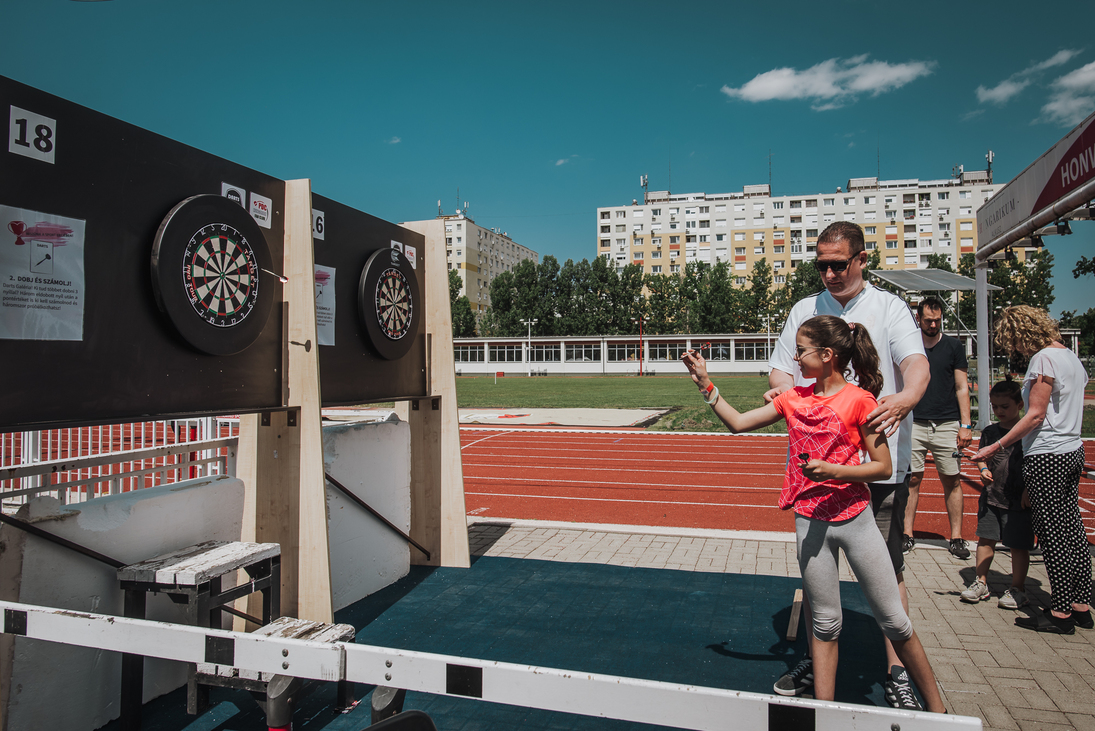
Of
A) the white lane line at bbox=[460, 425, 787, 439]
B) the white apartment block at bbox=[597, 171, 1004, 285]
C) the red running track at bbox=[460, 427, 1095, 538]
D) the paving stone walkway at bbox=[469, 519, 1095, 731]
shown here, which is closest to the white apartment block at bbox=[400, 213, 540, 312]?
the white apartment block at bbox=[597, 171, 1004, 285]

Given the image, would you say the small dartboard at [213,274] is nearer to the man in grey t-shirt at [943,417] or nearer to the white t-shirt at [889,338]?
the white t-shirt at [889,338]

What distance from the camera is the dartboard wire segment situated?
512 centimetres

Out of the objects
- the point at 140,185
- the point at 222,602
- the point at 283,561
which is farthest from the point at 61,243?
the point at 283,561

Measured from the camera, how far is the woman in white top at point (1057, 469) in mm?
3965

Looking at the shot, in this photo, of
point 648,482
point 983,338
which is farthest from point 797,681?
point 983,338

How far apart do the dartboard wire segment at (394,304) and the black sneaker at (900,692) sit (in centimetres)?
399

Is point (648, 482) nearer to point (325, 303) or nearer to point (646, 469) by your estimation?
point (646, 469)

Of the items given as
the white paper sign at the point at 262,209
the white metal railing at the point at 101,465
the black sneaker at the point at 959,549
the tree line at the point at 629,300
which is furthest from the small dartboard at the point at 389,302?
the tree line at the point at 629,300

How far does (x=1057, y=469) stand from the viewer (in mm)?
4012

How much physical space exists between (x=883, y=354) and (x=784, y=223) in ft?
337

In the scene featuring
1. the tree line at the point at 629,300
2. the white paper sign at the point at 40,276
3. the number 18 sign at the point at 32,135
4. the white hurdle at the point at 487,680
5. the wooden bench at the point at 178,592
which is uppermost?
the tree line at the point at 629,300

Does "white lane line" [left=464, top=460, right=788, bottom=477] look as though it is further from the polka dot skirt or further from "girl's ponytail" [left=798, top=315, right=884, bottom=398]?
"girl's ponytail" [left=798, top=315, right=884, bottom=398]

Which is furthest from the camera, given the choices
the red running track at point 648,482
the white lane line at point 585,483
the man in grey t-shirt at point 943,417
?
the white lane line at point 585,483

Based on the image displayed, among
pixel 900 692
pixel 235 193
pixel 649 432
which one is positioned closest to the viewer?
pixel 900 692
